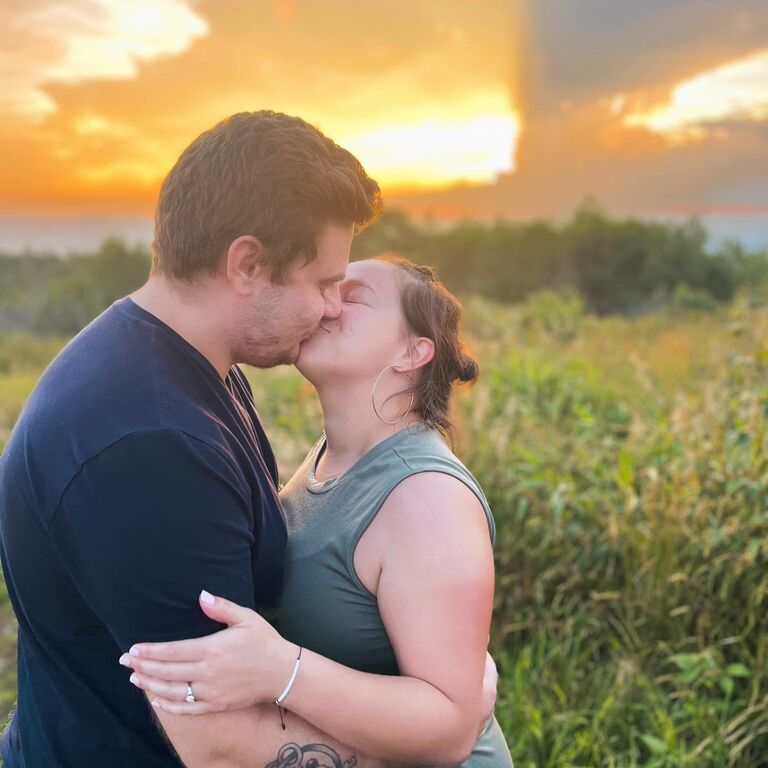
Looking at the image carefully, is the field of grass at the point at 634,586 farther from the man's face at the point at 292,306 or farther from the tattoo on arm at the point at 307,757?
the man's face at the point at 292,306

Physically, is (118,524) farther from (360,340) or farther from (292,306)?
(360,340)

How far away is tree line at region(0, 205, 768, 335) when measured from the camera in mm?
34781

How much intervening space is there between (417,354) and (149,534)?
94 cm

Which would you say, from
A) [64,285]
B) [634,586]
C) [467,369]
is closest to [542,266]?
[64,285]

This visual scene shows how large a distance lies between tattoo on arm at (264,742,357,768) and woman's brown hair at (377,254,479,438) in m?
0.81

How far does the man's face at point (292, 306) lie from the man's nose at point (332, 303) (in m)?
0.01

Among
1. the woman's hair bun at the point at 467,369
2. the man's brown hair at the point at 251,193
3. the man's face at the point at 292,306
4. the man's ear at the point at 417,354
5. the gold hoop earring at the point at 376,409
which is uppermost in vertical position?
the man's brown hair at the point at 251,193

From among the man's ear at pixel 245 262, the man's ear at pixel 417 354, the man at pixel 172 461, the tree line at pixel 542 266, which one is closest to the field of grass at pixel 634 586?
the man's ear at pixel 417 354

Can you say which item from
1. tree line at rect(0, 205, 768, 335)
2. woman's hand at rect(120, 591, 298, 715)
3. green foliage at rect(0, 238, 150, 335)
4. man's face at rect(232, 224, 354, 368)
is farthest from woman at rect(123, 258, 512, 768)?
green foliage at rect(0, 238, 150, 335)

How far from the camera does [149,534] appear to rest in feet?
4.96

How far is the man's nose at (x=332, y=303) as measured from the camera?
6.93 feet

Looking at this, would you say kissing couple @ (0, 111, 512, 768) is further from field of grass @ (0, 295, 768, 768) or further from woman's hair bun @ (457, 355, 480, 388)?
field of grass @ (0, 295, 768, 768)

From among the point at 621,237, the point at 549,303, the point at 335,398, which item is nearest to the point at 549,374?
the point at 335,398

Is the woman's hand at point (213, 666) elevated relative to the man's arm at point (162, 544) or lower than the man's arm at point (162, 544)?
lower
